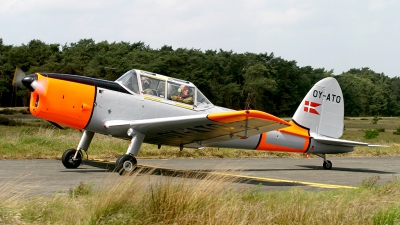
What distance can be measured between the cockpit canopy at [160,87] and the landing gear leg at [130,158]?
101 cm

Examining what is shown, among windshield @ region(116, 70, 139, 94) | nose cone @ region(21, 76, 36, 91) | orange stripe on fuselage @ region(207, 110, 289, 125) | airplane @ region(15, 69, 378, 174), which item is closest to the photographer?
orange stripe on fuselage @ region(207, 110, 289, 125)

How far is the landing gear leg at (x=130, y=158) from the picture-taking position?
10.2 m

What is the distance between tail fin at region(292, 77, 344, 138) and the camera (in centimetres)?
1408

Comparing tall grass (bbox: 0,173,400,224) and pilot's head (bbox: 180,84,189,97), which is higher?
pilot's head (bbox: 180,84,189,97)

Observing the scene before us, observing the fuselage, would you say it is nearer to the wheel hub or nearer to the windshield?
the windshield

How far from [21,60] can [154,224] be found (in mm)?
67382

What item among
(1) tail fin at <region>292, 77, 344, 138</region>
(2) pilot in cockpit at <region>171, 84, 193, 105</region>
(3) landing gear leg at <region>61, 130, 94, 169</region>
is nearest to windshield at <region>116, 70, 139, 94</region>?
(2) pilot in cockpit at <region>171, 84, 193, 105</region>

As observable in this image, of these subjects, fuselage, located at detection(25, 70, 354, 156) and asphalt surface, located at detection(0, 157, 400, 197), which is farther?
fuselage, located at detection(25, 70, 354, 156)

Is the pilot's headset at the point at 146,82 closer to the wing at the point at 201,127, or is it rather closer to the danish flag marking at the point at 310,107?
the wing at the point at 201,127

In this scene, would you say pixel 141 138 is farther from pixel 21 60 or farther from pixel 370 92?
pixel 370 92

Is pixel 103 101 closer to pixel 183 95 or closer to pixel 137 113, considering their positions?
pixel 137 113

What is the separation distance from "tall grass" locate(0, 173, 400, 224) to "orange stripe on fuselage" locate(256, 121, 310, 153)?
6446 mm

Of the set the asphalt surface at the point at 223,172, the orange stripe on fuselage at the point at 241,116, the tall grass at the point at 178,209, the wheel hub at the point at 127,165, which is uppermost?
the orange stripe on fuselage at the point at 241,116

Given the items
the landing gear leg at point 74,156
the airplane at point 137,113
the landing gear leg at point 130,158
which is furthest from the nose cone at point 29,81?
the landing gear leg at point 130,158
